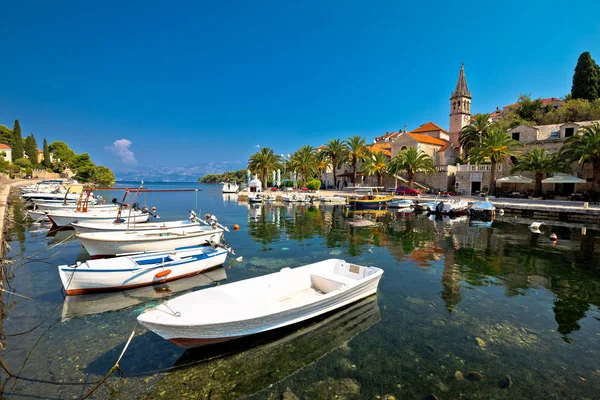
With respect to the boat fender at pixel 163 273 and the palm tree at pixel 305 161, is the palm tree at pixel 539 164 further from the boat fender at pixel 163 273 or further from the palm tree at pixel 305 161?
the boat fender at pixel 163 273

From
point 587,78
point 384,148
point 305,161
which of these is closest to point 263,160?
point 305,161

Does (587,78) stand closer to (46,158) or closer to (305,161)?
(305,161)

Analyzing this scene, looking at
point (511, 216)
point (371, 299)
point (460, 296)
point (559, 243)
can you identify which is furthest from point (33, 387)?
point (511, 216)

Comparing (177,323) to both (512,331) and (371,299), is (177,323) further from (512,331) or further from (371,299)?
(512,331)

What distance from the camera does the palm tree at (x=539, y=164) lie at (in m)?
Result: 36.2

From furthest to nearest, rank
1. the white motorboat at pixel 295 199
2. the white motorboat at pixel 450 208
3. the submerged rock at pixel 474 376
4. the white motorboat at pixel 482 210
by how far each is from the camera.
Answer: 1. the white motorboat at pixel 295 199
2. the white motorboat at pixel 450 208
3. the white motorboat at pixel 482 210
4. the submerged rock at pixel 474 376

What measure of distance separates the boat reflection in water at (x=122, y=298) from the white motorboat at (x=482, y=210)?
1166 inches

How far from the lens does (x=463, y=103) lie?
61.0 m

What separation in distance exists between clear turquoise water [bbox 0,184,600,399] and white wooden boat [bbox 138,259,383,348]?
60 cm

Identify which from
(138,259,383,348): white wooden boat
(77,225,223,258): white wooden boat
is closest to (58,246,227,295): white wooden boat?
(77,225,223,258): white wooden boat

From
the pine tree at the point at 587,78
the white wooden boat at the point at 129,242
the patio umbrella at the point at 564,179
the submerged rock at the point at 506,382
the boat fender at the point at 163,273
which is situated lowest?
the submerged rock at the point at 506,382

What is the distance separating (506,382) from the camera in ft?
19.7

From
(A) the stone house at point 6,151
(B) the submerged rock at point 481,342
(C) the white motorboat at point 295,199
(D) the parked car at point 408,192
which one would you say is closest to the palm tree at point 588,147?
(D) the parked car at point 408,192

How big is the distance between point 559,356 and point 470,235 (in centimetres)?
1685
